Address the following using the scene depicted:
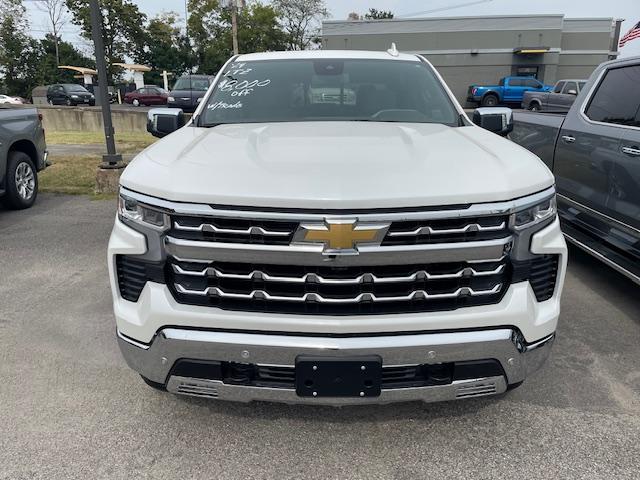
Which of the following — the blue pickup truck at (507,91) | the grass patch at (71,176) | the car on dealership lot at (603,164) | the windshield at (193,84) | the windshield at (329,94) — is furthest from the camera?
the blue pickup truck at (507,91)

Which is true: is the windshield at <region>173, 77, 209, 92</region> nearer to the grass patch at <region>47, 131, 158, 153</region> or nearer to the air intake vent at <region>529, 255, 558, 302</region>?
the grass patch at <region>47, 131, 158, 153</region>

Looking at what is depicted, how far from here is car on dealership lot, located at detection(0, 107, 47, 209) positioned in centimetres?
653

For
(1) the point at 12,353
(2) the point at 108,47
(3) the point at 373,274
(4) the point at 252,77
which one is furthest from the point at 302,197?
(2) the point at 108,47

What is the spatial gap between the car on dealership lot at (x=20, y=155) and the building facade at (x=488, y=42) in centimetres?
3402

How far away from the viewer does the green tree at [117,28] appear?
5309 cm

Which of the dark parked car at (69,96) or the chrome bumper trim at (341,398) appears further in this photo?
the dark parked car at (69,96)

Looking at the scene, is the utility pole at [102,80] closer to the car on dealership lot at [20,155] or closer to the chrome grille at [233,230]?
the car on dealership lot at [20,155]

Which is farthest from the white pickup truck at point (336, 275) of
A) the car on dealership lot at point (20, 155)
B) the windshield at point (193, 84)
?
the windshield at point (193, 84)

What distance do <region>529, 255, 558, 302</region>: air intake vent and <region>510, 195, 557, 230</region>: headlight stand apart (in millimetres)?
161

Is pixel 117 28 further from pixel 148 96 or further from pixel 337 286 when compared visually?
pixel 337 286

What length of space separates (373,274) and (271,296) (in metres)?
0.41

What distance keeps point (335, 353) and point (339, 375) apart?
0.09 meters

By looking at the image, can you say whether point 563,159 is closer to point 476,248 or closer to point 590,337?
point 590,337

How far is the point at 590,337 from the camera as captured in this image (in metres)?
3.54
